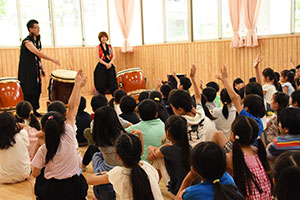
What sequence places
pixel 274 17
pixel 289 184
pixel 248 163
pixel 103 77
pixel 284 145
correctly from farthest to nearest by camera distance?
pixel 274 17
pixel 103 77
pixel 284 145
pixel 248 163
pixel 289 184

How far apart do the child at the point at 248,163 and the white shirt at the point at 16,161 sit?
6.72ft

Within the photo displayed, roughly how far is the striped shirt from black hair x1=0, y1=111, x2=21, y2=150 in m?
2.21

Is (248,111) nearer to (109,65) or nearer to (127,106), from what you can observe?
(127,106)

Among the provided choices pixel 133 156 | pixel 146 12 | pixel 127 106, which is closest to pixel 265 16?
pixel 146 12

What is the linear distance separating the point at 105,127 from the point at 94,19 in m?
7.99

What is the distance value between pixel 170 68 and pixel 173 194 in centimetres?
707

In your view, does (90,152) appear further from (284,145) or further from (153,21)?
(153,21)

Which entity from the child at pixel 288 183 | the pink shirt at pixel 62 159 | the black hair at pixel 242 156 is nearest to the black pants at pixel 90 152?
the pink shirt at pixel 62 159

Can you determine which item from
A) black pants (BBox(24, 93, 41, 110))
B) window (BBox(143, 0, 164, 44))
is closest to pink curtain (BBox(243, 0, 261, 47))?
window (BBox(143, 0, 164, 44))

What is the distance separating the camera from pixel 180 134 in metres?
2.31

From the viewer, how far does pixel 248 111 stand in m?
2.80

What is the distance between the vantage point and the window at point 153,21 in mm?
9773

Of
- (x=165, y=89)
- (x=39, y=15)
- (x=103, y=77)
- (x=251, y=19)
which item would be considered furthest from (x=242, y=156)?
(x=39, y=15)

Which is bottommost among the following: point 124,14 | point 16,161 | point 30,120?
point 16,161
